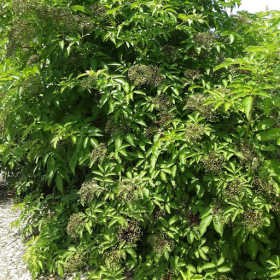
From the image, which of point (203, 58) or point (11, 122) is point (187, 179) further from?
point (11, 122)

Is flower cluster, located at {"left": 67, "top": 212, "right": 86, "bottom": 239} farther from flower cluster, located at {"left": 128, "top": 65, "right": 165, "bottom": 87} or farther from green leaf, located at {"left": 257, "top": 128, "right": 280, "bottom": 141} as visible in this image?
green leaf, located at {"left": 257, "top": 128, "right": 280, "bottom": 141}

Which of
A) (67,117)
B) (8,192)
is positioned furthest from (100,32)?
(8,192)

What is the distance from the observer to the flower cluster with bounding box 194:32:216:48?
227 centimetres

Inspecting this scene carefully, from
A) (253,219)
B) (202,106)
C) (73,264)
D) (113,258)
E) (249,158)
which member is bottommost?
(73,264)

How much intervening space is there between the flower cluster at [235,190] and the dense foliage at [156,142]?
0.01 m

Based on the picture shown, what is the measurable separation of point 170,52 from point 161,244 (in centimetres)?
166

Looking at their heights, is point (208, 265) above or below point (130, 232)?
below

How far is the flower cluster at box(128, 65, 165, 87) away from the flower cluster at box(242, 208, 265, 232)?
123 cm

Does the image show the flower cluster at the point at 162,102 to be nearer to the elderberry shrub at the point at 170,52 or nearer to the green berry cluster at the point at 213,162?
the elderberry shrub at the point at 170,52

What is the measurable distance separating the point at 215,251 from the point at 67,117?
67.0 inches

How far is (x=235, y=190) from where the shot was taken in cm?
190

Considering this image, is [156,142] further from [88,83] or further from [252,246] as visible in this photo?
[252,246]

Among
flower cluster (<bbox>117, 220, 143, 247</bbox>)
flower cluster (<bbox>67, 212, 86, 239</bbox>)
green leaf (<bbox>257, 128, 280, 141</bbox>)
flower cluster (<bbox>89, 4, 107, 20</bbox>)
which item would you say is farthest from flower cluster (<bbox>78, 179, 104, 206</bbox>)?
flower cluster (<bbox>89, 4, 107, 20</bbox>)

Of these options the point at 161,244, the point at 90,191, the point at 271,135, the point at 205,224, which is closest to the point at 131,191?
the point at 90,191
